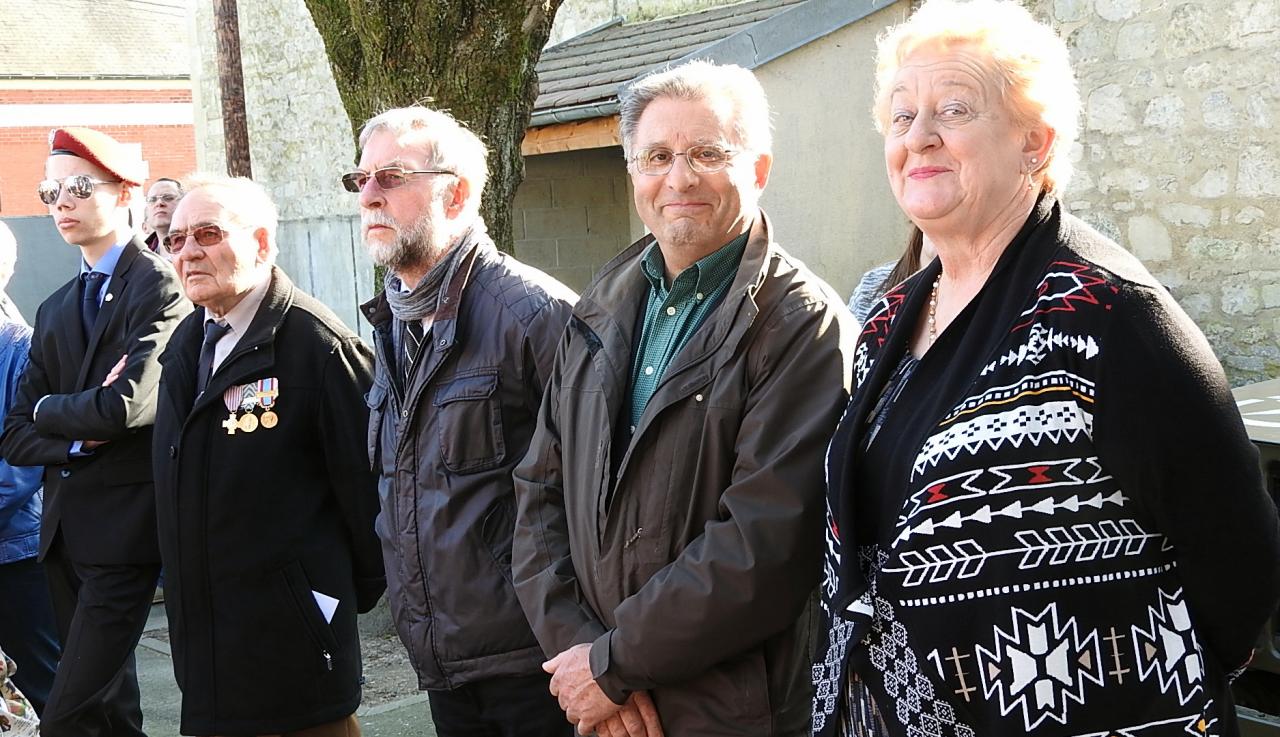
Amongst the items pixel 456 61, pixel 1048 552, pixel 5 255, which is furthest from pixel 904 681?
pixel 5 255

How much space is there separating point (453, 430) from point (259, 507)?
2.90 ft

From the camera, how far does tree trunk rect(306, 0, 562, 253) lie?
204 inches

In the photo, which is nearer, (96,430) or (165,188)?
(96,430)

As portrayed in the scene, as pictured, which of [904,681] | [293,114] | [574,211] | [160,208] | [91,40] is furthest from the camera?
[91,40]

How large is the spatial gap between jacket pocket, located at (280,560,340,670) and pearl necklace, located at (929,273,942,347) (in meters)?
2.21

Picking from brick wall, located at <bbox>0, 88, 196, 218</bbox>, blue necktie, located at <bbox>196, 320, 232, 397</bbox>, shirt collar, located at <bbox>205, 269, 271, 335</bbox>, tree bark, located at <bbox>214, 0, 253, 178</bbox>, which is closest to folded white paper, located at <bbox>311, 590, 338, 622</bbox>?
blue necktie, located at <bbox>196, 320, 232, 397</bbox>

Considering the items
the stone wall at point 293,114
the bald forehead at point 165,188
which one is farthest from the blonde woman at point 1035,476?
the stone wall at point 293,114

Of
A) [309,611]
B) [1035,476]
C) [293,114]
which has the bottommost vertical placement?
[309,611]

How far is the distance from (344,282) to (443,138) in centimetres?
893

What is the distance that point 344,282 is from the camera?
12109 mm

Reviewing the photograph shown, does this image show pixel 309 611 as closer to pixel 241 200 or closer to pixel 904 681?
pixel 241 200

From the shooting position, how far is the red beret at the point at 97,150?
15.6 ft

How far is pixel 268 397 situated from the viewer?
374 centimetres

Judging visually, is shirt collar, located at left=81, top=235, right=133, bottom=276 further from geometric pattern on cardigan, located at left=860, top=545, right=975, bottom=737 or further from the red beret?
geometric pattern on cardigan, located at left=860, top=545, right=975, bottom=737
